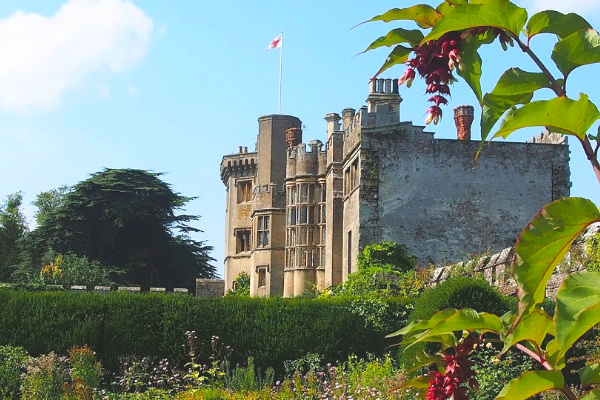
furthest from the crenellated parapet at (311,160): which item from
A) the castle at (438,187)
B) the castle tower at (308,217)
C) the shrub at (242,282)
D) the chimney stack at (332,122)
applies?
the shrub at (242,282)

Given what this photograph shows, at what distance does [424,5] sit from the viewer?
2.17 meters

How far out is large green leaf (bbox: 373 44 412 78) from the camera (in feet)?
7.07

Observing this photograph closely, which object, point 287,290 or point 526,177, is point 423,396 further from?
point 287,290

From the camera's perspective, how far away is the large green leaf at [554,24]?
1.99 m

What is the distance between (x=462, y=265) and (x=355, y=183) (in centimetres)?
652

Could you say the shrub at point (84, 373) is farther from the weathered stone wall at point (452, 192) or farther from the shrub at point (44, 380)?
the weathered stone wall at point (452, 192)

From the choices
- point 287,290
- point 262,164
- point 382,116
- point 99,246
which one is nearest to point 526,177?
point 382,116

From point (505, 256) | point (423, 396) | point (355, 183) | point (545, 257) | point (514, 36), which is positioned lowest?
point (423, 396)

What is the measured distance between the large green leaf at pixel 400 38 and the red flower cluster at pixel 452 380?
69 centimetres

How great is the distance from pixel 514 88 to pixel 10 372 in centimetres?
1306

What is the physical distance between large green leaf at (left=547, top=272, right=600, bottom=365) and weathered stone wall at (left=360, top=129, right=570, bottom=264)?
23.5 meters

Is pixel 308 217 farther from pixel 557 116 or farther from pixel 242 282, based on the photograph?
pixel 557 116

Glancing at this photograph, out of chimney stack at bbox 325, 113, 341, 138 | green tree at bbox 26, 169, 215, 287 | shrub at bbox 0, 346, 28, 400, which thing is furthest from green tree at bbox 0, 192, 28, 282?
shrub at bbox 0, 346, 28, 400

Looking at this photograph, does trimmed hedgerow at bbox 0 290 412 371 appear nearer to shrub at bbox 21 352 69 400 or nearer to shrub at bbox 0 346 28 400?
shrub at bbox 0 346 28 400
